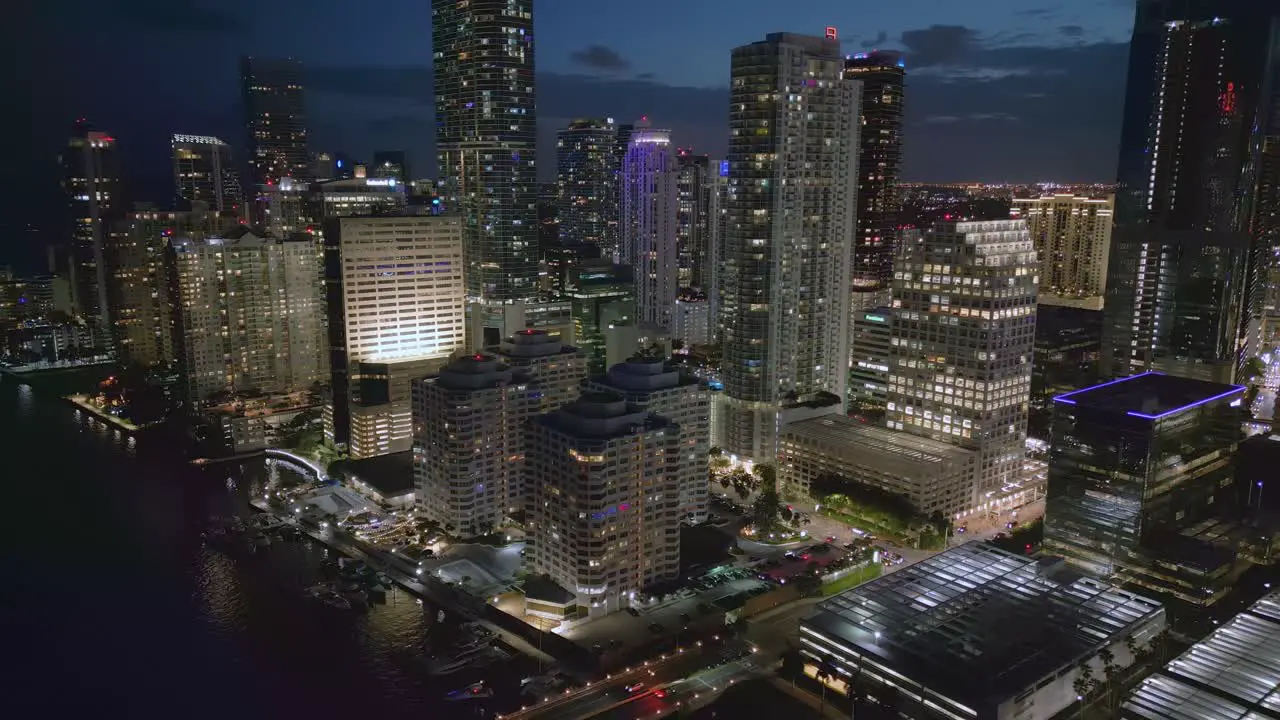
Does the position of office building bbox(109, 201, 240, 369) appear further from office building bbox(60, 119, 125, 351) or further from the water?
the water

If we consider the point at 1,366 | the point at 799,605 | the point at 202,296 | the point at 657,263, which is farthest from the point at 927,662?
the point at 1,366

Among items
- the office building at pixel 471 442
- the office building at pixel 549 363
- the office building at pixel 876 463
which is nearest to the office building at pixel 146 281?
the office building at pixel 549 363

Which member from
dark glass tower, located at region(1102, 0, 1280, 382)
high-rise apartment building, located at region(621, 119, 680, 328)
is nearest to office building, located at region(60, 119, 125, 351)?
high-rise apartment building, located at region(621, 119, 680, 328)

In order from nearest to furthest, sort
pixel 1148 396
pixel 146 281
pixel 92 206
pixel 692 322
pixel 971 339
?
1. pixel 1148 396
2. pixel 971 339
3. pixel 146 281
4. pixel 692 322
5. pixel 92 206

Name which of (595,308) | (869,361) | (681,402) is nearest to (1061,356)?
(869,361)

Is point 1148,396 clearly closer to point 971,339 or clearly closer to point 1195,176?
point 971,339
